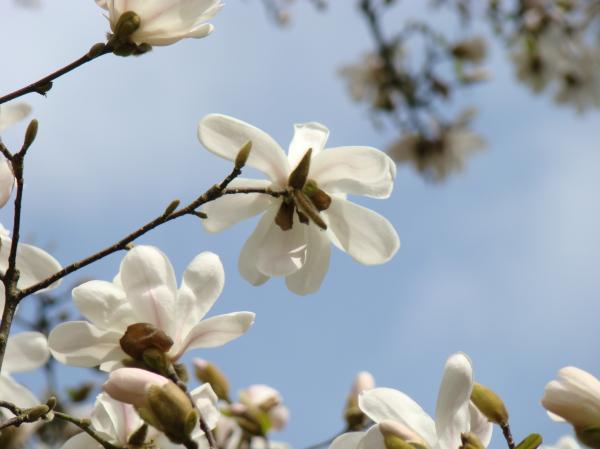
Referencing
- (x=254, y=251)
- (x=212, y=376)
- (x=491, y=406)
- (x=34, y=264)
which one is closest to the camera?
(x=491, y=406)

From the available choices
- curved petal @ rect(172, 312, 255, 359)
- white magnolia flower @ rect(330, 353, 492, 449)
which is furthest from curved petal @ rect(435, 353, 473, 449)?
curved petal @ rect(172, 312, 255, 359)

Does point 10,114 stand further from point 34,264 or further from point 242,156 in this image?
point 242,156

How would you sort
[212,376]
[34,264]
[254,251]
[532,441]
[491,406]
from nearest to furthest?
1. [532,441]
2. [491,406]
3. [34,264]
4. [254,251]
5. [212,376]

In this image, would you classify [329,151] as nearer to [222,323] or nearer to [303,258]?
[303,258]

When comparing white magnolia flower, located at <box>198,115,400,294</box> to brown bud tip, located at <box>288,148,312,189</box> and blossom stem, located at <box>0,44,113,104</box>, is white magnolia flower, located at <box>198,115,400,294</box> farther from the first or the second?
blossom stem, located at <box>0,44,113,104</box>

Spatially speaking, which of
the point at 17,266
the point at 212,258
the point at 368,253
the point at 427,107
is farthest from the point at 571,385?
the point at 427,107

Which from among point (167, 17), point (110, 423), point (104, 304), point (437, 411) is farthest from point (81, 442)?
point (167, 17)
